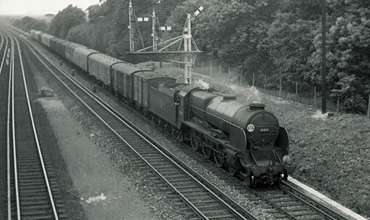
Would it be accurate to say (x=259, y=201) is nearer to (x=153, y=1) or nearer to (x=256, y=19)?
(x=256, y=19)

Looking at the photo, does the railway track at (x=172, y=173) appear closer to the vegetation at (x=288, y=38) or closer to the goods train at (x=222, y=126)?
the goods train at (x=222, y=126)

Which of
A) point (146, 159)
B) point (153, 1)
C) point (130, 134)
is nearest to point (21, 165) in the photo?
point (146, 159)

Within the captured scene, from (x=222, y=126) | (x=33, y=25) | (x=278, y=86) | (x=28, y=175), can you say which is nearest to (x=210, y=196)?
(x=222, y=126)

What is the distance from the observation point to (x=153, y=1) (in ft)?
194

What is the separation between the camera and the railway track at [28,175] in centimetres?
1448

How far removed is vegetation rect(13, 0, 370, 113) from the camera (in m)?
21.8

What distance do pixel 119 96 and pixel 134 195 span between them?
19765mm

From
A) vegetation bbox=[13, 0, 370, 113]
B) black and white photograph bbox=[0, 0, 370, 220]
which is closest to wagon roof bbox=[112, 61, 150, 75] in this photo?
black and white photograph bbox=[0, 0, 370, 220]

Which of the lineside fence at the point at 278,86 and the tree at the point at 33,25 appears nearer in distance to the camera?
the lineside fence at the point at 278,86

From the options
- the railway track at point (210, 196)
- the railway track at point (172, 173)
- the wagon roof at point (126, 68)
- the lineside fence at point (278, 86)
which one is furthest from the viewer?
the wagon roof at point (126, 68)

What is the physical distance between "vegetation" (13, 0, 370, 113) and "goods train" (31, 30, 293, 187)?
6.55 m

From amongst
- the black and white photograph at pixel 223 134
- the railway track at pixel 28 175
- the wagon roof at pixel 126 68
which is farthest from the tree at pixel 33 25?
the railway track at pixel 28 175

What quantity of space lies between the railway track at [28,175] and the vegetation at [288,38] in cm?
1362

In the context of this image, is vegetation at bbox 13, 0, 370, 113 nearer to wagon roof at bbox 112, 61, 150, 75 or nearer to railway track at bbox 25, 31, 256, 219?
wagon roof at bbox 112, 61, 150, 75
